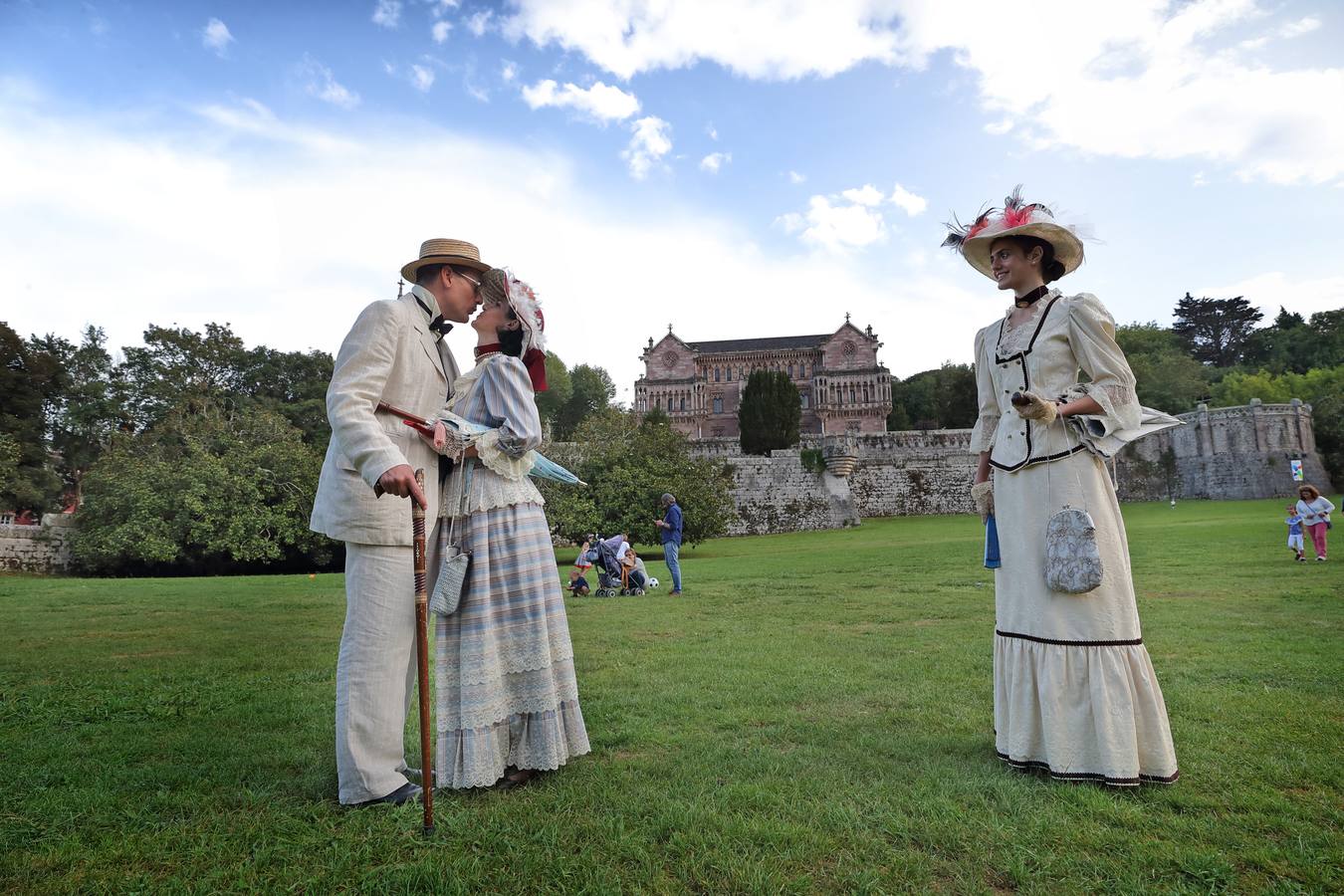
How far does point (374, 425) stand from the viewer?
129 inches

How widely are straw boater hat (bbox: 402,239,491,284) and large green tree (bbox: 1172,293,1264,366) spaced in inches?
3518

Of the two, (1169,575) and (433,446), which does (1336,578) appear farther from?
(433,446)

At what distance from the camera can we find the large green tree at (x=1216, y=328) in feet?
246

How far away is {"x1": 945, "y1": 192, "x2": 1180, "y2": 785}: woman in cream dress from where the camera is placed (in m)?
3.41

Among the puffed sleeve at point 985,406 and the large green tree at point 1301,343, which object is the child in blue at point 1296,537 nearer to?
the puffed sleeve at point 985,406

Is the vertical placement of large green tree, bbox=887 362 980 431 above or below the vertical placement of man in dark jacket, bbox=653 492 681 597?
above

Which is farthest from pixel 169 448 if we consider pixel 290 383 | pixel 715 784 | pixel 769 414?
pixel 769 414

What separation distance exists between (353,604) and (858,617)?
7.13 m

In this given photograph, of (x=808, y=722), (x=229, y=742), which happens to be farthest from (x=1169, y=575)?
(x=229, y=742)

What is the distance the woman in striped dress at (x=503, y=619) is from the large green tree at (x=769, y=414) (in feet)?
171

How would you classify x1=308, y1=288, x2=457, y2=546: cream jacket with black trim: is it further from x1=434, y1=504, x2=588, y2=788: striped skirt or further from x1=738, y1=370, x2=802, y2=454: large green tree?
x1=738, y1=370, x2=802, y2=454: large green tree

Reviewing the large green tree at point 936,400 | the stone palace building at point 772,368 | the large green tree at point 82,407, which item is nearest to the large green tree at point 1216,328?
the large green tree at point 936,400

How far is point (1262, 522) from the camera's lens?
26.1 m

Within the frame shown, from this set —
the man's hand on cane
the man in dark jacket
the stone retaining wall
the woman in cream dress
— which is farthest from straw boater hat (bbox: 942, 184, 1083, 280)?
the stone retaining wall
